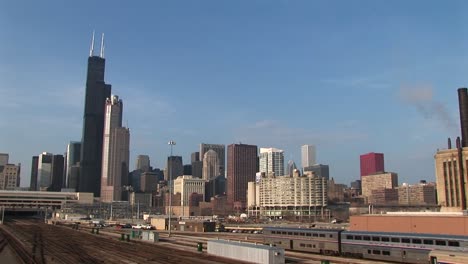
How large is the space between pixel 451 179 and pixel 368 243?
13685cm

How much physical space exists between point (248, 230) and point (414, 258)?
360 ft

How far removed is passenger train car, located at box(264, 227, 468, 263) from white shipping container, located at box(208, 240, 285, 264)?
50.3 ft

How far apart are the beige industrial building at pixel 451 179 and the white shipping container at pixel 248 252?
131 metres

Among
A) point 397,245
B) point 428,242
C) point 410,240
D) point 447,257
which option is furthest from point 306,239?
point 447,257

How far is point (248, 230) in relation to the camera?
168 m

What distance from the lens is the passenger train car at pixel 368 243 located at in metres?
58.2

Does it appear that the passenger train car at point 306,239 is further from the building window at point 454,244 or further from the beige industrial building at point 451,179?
the beige industrial building at point 451,179

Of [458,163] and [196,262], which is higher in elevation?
[458,163]

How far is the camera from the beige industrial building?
181 metres

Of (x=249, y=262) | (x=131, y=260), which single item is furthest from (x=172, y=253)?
(x=249, y=262)

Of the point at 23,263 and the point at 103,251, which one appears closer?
the point at 23,263

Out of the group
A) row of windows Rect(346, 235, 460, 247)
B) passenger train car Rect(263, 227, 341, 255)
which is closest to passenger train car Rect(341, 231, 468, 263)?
row of windows Rect(346, 235, 460, 247)

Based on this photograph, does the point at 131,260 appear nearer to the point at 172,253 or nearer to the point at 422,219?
the point at 172,253

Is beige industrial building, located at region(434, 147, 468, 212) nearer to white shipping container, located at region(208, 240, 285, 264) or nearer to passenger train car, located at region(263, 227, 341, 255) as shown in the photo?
passenger train car, located at region(263, 227, 341, 255)
